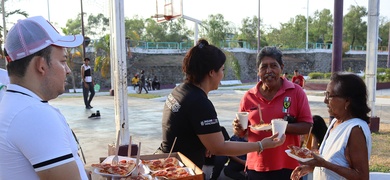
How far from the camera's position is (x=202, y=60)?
7.29 feet

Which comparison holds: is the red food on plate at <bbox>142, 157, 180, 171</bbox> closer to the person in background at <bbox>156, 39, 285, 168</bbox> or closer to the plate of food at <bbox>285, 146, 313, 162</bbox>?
the person in background at <bbox>156, 39, 285, 168</bbox>

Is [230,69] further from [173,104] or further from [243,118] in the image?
[173,104]

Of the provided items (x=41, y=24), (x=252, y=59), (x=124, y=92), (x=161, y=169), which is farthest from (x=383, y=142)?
(x=252, y=59)

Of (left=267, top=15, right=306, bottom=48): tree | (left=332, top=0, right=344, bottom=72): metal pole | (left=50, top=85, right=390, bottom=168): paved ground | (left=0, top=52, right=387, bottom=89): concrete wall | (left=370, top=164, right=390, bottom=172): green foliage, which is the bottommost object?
(left=50, top=85, right=390, bottom=168): paved ground

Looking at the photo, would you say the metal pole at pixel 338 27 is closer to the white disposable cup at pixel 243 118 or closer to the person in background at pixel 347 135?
the white disposable cup at pixel 243 118

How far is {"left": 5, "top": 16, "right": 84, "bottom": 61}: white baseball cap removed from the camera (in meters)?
1.29

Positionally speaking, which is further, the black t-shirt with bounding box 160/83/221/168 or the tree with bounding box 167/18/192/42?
the tree with bounding box 167/18/192/42

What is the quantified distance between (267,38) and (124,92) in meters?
59.1

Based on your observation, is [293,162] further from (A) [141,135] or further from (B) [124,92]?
(A) [141,135]

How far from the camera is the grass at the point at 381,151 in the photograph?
5.23m

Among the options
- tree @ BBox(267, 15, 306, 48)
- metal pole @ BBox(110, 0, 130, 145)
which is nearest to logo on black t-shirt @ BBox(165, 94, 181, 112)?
metal pole @ BBox(110, 0, 130, 145)

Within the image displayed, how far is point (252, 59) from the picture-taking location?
44531mm

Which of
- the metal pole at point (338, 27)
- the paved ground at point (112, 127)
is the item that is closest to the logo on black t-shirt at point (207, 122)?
the paved ground at point (112, 127)

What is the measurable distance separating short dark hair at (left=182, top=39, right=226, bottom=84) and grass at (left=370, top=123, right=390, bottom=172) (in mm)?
4059
